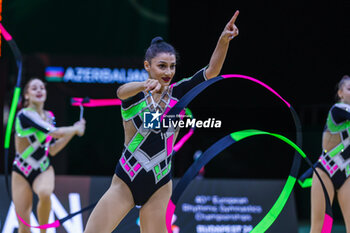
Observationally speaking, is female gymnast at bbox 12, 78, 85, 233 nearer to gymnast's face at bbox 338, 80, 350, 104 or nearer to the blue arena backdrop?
the blue arena backdrop

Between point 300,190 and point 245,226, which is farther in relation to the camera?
point 300,190

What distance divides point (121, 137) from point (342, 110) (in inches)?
131

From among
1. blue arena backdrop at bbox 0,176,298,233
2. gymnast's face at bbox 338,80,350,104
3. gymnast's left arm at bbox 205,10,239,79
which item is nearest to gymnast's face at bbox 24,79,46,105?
blue arena backdrop at bbox 0,176,298,233

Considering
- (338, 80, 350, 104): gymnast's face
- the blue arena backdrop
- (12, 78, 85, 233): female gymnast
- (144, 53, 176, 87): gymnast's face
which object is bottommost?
the blue arena backdrop

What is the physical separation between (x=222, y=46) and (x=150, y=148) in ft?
2.82

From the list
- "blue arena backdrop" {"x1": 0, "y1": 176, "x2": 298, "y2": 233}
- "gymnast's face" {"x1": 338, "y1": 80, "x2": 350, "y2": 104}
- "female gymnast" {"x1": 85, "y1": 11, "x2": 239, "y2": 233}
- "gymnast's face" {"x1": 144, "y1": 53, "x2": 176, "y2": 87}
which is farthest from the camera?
"blue arena backdrop" {"x1": 0, "y1": 176, "x2": 298, "y2": 233}

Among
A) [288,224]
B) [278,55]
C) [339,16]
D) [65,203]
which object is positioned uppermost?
[339,16]

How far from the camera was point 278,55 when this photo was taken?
7004 millimetres

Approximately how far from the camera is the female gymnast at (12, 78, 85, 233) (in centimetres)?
552

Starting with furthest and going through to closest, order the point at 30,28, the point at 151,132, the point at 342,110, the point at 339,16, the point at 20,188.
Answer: the point at 30,28 → the point at 339,16 → the point at 20,188 → the point at 342,110 → the point at 151,132

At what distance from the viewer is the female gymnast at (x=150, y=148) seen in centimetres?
364

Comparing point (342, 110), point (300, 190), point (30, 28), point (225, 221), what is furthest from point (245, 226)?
point (30, 28)

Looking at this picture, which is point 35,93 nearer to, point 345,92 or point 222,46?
point 222,46

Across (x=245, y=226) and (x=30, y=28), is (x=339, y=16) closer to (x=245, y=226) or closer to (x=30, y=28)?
(x=245, y=226)
